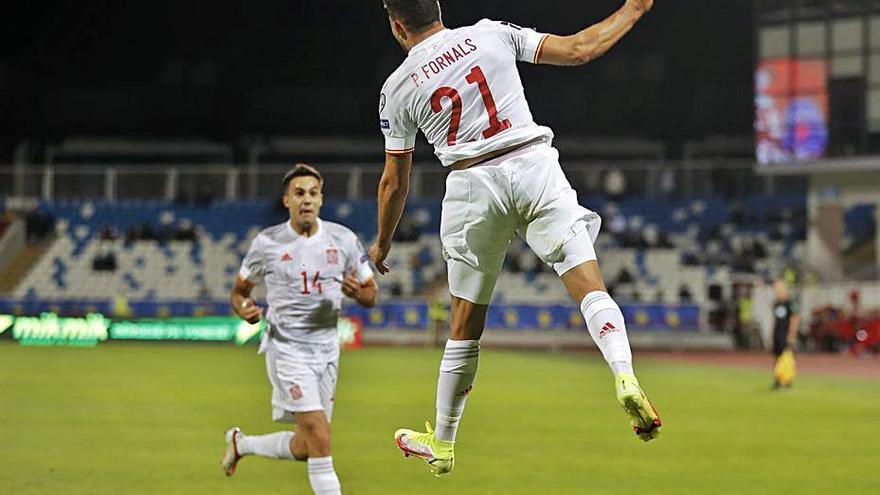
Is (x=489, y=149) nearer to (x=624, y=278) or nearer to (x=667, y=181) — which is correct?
(x=624, y=278)

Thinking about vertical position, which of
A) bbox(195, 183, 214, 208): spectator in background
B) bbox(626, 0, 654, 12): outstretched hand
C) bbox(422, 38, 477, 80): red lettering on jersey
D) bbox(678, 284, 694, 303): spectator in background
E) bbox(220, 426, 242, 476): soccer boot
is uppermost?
bbox(195, 183, 214, 208): spectator in background

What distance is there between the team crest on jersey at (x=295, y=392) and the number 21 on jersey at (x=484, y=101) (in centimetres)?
354

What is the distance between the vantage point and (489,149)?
638cm

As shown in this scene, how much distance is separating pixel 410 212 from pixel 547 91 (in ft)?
47.7

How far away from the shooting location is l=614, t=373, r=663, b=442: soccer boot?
5777 mm

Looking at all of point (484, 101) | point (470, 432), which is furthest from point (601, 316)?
point (470, 432)

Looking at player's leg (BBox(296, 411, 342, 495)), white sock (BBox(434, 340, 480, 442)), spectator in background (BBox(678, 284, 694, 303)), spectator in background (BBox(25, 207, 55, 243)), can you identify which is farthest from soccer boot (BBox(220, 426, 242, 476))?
spectator in background (BBox(25, 207, 55, 243))

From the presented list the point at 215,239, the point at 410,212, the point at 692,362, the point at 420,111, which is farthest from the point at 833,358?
the point at 420,111

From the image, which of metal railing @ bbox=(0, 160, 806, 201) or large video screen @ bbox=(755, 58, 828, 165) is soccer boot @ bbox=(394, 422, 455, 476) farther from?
metal railing @ bbox=(0, 160, 806, 201)

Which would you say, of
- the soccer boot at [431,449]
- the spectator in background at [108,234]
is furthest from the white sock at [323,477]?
the spectator in background at [108,234]

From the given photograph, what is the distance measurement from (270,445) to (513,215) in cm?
414

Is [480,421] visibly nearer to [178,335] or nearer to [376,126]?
[178,335]

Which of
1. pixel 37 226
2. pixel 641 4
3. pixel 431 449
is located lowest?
pixel 431 449

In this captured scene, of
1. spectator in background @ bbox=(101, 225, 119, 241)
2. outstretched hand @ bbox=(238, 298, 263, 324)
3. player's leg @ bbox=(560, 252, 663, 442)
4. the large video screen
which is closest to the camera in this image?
player's leg @ bbox=(560, 252, 663, 442)
